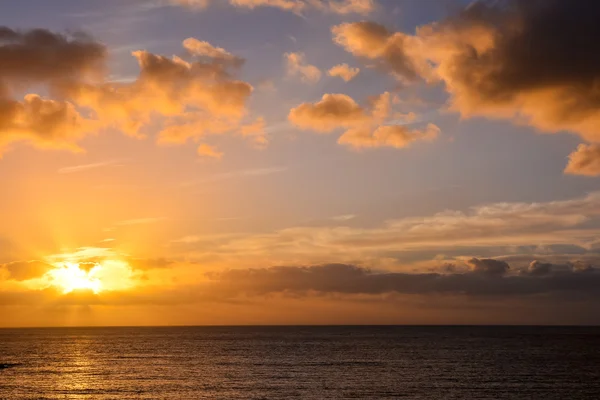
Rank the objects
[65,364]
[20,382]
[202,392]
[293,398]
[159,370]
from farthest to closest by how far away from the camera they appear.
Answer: [65,364], [159,370], [20,382], [202,392], [293,398]

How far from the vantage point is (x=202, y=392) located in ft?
277

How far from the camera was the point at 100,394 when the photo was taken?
8356 cm

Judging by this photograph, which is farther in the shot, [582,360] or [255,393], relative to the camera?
[582,360]

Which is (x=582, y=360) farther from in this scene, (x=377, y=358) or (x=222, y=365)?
(x=222, y=365)

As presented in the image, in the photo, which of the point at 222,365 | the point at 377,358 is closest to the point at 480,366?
the point at 377,358

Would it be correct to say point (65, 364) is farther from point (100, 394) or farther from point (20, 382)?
point (100, 394)

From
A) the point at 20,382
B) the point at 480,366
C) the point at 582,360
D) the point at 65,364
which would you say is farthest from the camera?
the point at 582,360

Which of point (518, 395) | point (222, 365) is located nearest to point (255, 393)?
point (518, 395)

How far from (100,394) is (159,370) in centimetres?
3236

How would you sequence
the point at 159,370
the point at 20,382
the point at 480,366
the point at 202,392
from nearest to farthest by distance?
the point at 202,392 → the point at 20,382 → the point at 159,370 → the point at 480,366

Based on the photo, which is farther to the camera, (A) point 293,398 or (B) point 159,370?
(B) point 159,370

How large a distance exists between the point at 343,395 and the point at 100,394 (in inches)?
1293

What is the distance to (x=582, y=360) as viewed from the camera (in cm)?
14650

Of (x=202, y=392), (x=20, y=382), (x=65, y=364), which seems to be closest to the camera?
(x=202, y=392)
